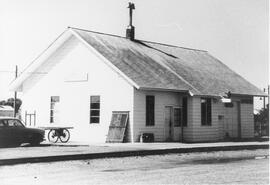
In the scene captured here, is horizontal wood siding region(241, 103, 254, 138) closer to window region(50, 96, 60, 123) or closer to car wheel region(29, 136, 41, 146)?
window region(50, 96, 60, 123)

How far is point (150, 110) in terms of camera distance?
25.5m

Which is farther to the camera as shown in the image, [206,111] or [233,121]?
[233,121]

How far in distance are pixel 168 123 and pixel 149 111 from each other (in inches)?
63.8

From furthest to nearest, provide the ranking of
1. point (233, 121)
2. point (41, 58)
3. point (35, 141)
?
point (233, 121), point (41, 58), point (35, 141)

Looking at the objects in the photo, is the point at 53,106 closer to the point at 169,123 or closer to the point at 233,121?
the point at 169,123

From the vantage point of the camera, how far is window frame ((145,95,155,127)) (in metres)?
25.3

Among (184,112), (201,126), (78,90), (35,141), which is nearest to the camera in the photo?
(35,141)

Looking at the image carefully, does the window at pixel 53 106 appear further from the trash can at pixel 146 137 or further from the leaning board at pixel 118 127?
the trash can at pixel 146 137

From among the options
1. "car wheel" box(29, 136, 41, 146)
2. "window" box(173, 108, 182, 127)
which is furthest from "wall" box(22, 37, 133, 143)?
"car wheel" box(29, 136, 41, 146)

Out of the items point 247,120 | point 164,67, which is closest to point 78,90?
point 164,67

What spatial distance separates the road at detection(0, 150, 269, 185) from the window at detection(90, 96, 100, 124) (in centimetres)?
1178

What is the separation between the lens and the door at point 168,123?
26.3m

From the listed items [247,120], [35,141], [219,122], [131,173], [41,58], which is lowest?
[131,173]

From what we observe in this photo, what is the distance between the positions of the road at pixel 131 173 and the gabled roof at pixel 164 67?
10.7 metres
